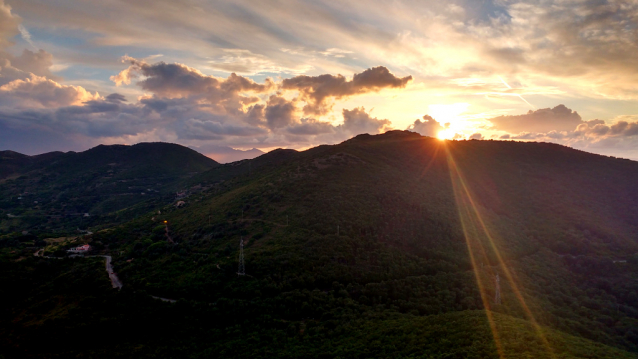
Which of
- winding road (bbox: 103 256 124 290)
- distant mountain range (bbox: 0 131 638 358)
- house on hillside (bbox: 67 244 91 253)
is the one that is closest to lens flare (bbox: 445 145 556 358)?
distant mountain range (bbox: 0 131 638 358)

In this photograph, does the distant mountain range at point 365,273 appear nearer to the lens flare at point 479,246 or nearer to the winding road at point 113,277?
the lens flare at point 479,246

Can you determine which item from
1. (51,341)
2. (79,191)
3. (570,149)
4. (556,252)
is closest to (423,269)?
(556,252)

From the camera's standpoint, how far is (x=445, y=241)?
73.3 metres

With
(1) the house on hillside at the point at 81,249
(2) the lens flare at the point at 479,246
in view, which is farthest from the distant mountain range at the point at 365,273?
(1) the house on hillside at the point at 81,249

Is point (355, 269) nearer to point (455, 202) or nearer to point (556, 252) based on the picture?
point (455, 202)

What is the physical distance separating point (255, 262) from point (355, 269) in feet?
59.4

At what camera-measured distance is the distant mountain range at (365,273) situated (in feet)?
124

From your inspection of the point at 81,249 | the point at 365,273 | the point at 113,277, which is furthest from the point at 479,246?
the point at 81,249

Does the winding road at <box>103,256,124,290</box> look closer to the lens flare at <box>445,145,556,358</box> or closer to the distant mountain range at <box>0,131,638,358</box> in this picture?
the distant mountain range at <box>0,131,638,358</box>

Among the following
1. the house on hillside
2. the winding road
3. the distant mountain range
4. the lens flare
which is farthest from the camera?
the house on hillside

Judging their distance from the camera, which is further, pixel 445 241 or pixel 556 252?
pixel 556 252

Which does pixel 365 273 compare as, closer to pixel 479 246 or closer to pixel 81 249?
pixel 479 246

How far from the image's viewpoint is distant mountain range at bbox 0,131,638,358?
124ft

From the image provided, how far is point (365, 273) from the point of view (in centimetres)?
5603
